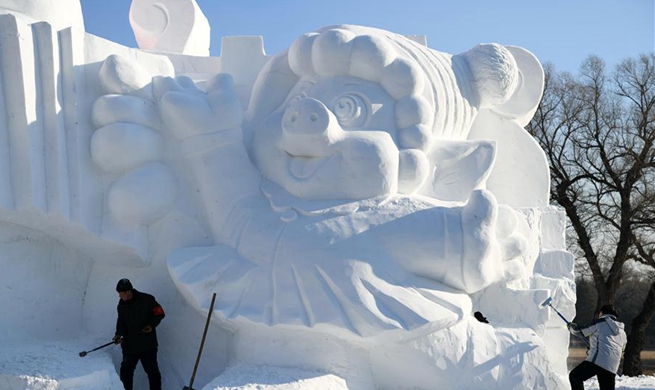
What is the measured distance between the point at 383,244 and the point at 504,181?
185cm

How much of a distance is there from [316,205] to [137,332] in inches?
51.2

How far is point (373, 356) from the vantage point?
163 inches

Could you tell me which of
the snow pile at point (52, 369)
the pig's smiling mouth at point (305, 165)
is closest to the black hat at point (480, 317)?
the pig's smiling mouth at point (305, 165)

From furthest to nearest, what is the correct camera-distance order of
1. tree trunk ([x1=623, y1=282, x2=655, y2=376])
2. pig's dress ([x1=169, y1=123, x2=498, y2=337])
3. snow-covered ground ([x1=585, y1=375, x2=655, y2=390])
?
tree trunk ([x1=623, y1=282, x2=655, y2=376])
snow-covered ground ([x1=585, y1=375, x2=655, y2=390])
pig's dress ([x1=169, y1=123, x2=498, y2=337])

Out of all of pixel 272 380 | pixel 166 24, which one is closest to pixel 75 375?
pixel 272 380

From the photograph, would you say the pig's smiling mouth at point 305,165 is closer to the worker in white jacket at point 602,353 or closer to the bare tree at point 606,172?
the worker in white jacket at point 602,353

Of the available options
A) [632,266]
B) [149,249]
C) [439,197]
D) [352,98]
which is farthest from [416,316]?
[632,266]

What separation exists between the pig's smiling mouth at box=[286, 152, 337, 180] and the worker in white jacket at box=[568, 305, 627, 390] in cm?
225

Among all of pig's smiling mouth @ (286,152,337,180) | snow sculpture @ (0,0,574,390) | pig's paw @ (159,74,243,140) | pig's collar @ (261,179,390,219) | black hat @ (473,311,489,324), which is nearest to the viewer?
snow sculpture @ (0,0,574,390)

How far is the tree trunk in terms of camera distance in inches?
492

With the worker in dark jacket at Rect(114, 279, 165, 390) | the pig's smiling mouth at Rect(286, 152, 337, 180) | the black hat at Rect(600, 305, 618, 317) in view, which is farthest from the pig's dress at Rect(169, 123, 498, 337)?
the black hat at Rect(600, 305, 618, 317)

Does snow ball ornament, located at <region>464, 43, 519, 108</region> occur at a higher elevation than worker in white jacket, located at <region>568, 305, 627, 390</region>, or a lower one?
higher

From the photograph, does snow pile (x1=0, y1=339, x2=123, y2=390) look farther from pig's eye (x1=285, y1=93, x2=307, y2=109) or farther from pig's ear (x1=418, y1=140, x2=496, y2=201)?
pig's ear (x1=418, y1=140, x2=496, y2=201)

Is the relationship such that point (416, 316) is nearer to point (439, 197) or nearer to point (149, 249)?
point (439, 197)
